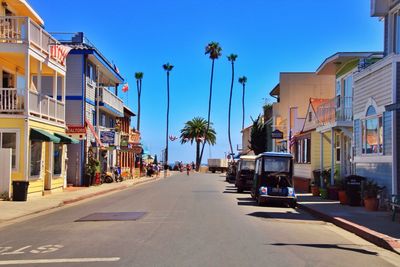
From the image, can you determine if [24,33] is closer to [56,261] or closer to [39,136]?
[39,136]

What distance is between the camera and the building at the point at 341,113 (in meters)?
26.0

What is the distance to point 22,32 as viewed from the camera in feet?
82.9

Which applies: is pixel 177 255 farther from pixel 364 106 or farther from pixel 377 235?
pixel 364 106

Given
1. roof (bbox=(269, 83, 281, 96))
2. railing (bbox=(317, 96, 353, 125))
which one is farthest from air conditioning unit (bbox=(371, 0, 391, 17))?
roof (bbox=(269, 83, 281, 96))

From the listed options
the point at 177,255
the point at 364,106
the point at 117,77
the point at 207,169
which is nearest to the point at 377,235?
the point at 177,255

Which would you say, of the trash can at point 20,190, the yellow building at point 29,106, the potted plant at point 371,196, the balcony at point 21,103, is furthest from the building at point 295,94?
the trash can at point 20,190

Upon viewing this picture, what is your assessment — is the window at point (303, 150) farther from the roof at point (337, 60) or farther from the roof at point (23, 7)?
the roof at point (23, 7)

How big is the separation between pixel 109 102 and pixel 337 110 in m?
20.8

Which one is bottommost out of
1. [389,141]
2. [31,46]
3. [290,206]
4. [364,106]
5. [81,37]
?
[290,206]

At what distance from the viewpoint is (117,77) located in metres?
46.4

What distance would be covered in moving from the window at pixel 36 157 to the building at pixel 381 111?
13.9 metres

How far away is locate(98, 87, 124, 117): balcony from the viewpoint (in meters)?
40.3

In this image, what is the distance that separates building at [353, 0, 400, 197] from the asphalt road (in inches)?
150

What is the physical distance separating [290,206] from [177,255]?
1412 cm
